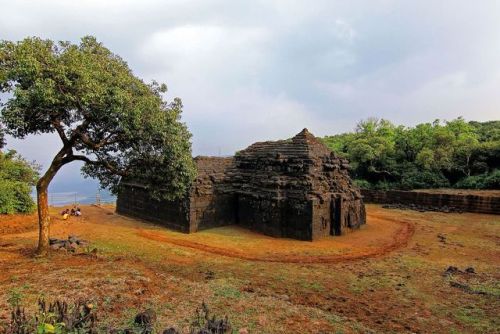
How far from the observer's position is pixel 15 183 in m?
22.0

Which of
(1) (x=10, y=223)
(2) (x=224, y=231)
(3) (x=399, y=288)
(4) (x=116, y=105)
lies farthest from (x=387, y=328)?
(1) (x=10, y=223)

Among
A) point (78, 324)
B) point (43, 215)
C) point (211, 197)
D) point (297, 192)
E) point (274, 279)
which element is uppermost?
point (297, 192)

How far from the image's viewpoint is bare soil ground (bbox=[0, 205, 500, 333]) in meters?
8.15

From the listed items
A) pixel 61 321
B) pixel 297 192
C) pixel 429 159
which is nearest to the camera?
pixel 61 321

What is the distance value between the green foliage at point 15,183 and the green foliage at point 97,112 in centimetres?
1137

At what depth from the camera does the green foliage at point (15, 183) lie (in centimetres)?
2120

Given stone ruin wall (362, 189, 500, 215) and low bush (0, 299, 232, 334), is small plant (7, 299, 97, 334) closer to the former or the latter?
low bush (0, 299, 232, 334)

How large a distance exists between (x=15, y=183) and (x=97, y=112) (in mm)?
15567

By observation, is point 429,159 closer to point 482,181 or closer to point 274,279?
point 482,181

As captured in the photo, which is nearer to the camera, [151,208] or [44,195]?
[44,195]

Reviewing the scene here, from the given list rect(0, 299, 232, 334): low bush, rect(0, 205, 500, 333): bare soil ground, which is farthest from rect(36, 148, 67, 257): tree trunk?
rect(0, 299, 232, 334): low bush

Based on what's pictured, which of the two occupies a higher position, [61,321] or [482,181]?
[482,181]

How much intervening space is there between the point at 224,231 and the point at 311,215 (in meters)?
5.36

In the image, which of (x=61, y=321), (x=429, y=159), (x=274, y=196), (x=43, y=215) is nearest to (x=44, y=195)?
(x=43, y=215)
